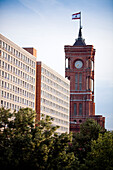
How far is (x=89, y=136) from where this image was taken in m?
120

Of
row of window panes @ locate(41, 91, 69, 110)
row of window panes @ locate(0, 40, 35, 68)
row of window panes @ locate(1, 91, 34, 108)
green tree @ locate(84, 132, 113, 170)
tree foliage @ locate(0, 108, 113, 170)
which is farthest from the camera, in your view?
row of window panes @ locate(41, 91, 69, 110)

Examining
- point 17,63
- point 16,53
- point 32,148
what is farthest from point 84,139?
point 32,148

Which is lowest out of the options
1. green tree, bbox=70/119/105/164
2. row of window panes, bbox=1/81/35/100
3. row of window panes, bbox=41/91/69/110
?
green tree, bbox=70/119/105/164

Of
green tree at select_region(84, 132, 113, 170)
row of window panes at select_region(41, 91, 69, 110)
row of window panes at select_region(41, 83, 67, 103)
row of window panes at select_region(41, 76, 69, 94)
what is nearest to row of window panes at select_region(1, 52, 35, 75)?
row of window panes at select_region(41, 76, 69, 94)

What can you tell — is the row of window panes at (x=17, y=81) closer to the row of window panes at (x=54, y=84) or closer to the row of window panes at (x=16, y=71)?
the row of window panes at (x=16, y=71)

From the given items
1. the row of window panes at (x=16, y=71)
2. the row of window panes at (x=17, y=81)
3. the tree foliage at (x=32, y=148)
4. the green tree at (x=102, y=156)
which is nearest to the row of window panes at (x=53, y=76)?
the row of window panes at (x=16, y=71)

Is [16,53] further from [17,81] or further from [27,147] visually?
[27,147]

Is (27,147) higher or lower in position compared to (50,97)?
lower

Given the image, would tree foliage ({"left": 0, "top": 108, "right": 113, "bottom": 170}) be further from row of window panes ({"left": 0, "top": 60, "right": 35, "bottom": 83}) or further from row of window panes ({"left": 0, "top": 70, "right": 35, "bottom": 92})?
row of window panes ({"left": 0, "top": 60, "right": 35, "bottom": 83})

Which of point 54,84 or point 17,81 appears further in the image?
point 54,84

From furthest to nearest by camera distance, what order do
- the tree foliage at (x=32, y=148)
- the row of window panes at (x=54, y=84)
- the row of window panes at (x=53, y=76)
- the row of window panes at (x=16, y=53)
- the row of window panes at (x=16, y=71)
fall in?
the row of window panes at (x=53, y=76) → the row of window panes at (x=54, y=84) → the row of window panes at (x=16, y=71) → the row of window panes at (x=16, y=53) → the tree foliage at (x=32, y=148)

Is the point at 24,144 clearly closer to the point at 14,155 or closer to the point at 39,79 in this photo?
the point at 14,155

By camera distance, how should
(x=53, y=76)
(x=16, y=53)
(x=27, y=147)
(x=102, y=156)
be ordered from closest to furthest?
(x=27, y=147) < (x=102, y=156) < (x=16, y=53) < (x=53, y=76)

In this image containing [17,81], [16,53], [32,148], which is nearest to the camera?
[32,148]
